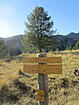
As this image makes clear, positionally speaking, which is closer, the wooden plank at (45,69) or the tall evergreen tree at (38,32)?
the wooden plank at (45,69)

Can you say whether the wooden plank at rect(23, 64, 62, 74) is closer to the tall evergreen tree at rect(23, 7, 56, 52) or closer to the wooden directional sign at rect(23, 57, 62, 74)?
the wooden directional sign at rect(23, 57, 62, 74)

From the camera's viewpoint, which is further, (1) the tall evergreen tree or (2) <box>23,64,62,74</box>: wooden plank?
(1) the tall evergreen tree

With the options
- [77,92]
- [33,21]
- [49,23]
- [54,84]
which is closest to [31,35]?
[33,21]

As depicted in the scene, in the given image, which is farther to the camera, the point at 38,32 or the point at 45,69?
the point at 38,32

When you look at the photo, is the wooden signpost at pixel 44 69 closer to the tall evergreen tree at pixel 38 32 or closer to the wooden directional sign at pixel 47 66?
the wooden directional sign at pixel 47 66

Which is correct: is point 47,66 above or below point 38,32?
below

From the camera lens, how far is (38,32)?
49.3ft

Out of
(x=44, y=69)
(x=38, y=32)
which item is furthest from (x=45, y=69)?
(x=38, y=32)

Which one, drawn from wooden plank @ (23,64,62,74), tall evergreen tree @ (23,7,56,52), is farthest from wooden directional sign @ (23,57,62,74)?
tall evergreen tree @ (23,7,56,52)

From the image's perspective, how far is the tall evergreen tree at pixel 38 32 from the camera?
14.8 metres

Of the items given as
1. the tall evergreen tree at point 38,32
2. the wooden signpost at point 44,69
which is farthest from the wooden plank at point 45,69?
the tall evergreen tree at point 38,32

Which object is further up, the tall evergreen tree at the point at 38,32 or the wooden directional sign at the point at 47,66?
the tall evergreen tree at the point at 38,32

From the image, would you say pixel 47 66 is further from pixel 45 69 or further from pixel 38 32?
pixel 38 32

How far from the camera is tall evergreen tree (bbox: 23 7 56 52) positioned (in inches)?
581
